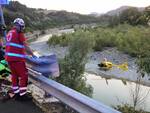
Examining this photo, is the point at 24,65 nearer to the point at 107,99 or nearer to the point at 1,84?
the point at 1,84

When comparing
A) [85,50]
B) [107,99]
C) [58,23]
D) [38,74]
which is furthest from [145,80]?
[58,23]

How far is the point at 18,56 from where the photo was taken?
Answer: 418 inches

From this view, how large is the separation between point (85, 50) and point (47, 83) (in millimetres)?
6355

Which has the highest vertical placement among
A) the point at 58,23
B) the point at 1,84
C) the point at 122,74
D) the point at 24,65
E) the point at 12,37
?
the point at 12,37

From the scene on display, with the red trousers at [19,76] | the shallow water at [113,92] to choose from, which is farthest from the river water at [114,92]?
the red trousers at [19,76]

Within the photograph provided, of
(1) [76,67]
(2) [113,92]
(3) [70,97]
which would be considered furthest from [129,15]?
(3) [70,97]

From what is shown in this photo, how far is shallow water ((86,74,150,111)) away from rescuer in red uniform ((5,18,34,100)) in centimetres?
636

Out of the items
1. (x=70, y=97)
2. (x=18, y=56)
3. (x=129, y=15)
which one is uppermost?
(x=18, y=56)

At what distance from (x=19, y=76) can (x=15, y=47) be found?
69 cm

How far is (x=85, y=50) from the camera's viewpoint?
52.1 ft

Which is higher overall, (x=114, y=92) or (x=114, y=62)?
(x=114, y=92)

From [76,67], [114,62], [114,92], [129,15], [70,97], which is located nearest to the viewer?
[70,97]

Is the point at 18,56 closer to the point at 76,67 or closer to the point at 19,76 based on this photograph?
the point at 19,76

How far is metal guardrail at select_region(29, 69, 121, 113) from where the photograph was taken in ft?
24.4
